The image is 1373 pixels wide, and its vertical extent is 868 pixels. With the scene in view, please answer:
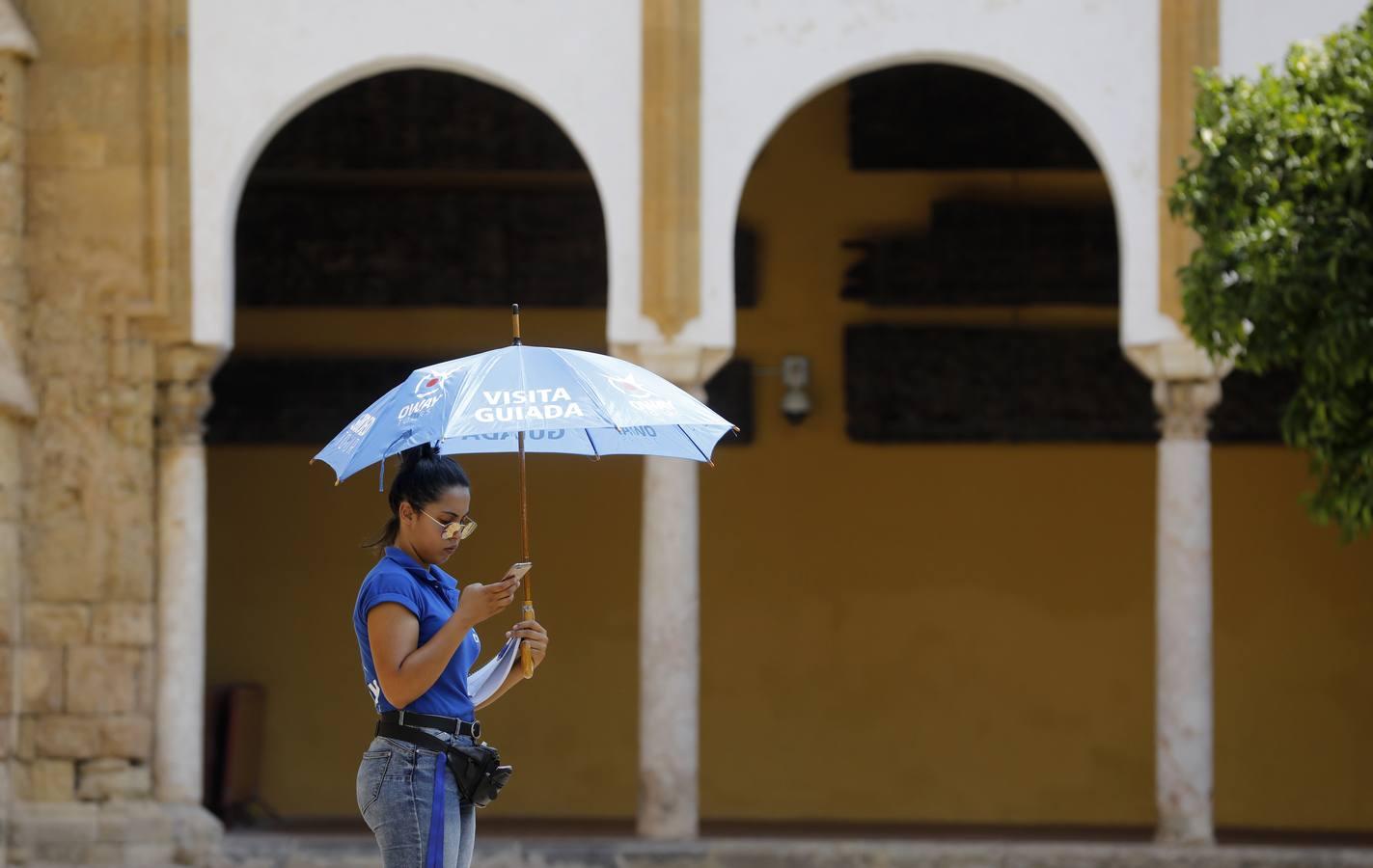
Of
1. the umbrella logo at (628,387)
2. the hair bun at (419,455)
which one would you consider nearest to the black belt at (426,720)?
the hair bun at (419,455)

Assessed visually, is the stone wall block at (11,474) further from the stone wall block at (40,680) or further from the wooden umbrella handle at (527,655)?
the wooden umbrella handle at (527,655)

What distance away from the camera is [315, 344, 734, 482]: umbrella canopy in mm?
4559

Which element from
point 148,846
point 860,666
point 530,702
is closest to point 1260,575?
point 860,666

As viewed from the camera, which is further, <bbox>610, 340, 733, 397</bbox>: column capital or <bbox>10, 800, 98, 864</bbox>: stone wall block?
<bbox>610, 340, 733, 397</bbox>: column capital

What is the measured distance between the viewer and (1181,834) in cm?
996

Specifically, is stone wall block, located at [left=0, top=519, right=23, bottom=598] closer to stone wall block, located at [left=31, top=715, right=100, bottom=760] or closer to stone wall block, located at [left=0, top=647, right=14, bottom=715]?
stone wall block, located at [left=0, top=647, right=14, bottom=715]

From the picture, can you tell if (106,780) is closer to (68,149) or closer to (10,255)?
(10,255)

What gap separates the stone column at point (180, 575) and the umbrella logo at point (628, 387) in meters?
5.55

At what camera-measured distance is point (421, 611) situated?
4.51 meters

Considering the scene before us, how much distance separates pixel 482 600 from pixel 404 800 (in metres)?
0.44

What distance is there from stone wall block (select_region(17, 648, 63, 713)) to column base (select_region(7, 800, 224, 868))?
428mm

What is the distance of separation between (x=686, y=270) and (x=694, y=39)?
3.38 feet

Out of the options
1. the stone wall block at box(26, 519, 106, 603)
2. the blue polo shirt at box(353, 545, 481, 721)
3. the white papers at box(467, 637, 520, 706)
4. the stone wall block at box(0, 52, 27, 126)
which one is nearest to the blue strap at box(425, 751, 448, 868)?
the blue polo shirt at box(353, 545, 481, 721)

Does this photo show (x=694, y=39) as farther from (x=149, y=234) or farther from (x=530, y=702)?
(x=530, y=702)
